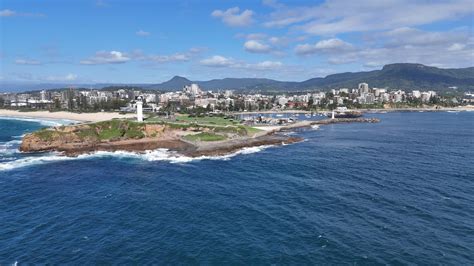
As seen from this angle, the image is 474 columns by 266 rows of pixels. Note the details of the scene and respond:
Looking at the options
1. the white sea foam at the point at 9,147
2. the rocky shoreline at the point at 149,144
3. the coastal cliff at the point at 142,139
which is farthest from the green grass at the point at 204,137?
the white sea foam at the point at 9,147

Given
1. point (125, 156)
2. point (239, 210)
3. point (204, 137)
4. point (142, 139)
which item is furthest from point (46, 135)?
point (239, 210)

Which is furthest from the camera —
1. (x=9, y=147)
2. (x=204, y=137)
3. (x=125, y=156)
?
(x=204, y=137)

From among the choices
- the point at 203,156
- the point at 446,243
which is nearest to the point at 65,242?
the point at 446,243

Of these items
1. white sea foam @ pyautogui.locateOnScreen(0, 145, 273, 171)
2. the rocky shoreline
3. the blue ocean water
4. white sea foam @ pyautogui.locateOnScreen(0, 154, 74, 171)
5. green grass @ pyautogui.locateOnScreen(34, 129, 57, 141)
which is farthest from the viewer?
green grass @ pyautogui.locateOnScreen(34, 129, 57, 141)

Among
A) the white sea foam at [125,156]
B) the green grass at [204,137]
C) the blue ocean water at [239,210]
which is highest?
the green grass at [204,137]

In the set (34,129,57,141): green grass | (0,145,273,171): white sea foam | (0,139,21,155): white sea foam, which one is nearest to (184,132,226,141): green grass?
(0,145,273,171): white sea foam

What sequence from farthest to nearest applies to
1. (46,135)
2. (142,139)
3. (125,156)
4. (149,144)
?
(142,139)
(149,144)
(46,135)
(125,156)

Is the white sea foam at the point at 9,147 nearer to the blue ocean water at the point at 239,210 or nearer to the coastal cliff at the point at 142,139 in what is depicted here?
the coastal cliff at the point at 142,139

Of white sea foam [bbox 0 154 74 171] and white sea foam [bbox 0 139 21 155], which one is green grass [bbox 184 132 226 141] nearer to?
white sea foam [bbox 0 154 74 171]

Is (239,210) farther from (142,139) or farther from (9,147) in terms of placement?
(9,147)
